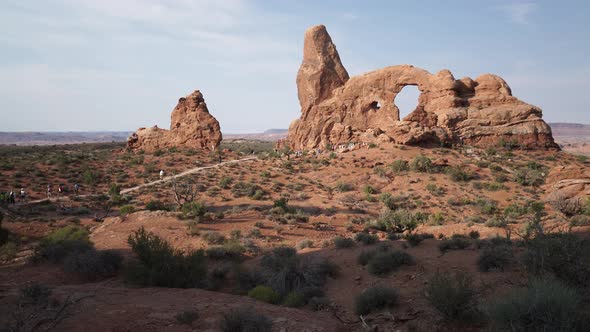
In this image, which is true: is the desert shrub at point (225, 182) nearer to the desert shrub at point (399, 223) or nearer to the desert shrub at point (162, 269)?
the desert shrub at point (399, 223)

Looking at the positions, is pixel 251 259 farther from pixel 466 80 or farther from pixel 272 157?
pixel 466 80

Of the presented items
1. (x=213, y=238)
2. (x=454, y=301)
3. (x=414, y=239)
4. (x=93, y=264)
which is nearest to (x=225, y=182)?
(x=213, y=238)

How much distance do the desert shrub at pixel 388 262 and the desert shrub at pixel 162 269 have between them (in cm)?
468

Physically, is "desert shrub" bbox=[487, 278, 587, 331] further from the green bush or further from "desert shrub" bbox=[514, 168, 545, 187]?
"desert shrub" bbox=[514, 168, 545, 187]

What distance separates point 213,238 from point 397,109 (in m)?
29.7

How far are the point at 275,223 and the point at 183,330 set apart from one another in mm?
11108

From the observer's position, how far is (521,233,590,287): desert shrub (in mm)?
6500

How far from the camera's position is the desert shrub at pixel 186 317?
693 cm

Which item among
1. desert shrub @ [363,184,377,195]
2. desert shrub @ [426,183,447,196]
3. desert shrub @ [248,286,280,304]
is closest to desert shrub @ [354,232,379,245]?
desert shrub @ [248,286,280,304]

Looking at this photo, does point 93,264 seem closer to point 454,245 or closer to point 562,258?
point 454,245

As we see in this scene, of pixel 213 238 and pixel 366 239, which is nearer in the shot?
pixel 366 239

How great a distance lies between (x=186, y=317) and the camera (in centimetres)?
698

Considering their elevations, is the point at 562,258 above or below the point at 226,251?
above

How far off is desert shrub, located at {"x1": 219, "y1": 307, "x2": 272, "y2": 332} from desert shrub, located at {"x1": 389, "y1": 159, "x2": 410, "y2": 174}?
23488 mm
